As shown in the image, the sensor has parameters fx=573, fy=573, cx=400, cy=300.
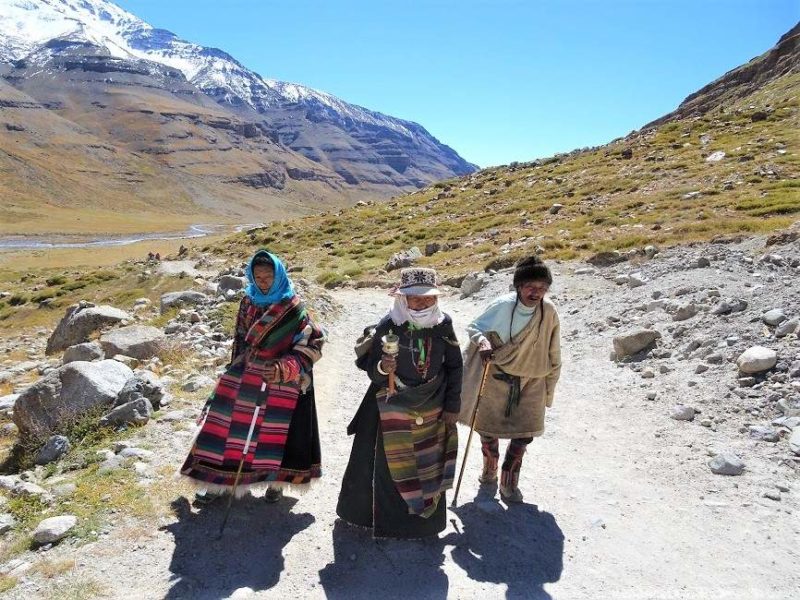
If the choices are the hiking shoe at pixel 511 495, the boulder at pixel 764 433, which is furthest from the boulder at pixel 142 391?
the boulder at pixel 764 433

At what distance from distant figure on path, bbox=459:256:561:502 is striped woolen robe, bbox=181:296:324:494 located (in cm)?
142

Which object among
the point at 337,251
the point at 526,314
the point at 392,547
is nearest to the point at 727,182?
the point at 337,251

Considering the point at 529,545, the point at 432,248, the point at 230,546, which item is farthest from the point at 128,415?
the point at 432,248

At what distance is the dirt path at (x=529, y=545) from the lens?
4082 millimetres

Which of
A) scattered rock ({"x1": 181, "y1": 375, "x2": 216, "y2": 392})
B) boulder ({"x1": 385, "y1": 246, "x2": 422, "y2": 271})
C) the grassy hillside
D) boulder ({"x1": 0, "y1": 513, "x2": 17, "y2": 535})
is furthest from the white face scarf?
boulder ({"x1": 385, "y1": 246, "x2": 422, "y2": 271})

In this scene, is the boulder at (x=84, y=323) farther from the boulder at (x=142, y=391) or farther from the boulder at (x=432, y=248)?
the boulder at (x=432, y=248)

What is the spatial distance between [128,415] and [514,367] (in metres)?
4.30

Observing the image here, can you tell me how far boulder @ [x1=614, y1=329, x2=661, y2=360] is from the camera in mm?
9523

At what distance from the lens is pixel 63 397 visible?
6.54 meters

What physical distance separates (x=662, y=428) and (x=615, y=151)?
37.7m

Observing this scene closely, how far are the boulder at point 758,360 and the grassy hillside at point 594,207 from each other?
26.7 ft

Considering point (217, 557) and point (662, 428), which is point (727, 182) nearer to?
point (662, 428)

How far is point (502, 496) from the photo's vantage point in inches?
209

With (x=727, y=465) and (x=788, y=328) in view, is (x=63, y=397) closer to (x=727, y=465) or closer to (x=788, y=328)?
(x=727, y=465)
